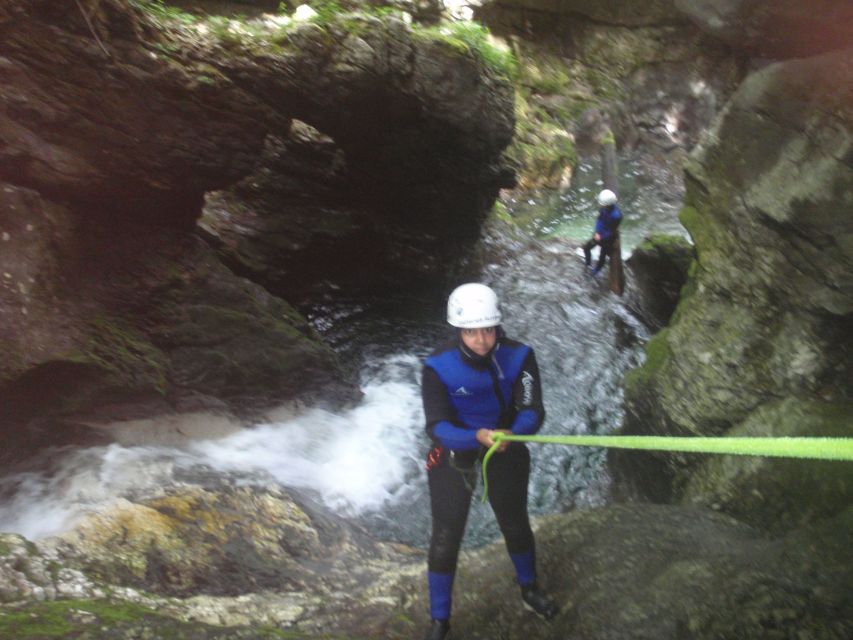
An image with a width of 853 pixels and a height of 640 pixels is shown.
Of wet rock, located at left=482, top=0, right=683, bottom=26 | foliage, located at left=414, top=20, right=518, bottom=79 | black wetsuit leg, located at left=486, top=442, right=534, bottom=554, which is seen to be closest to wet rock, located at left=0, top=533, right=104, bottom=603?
black wetsuit leg, located at left=486, top=442, right=534, bottom=554

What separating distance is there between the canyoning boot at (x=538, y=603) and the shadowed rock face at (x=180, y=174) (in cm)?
474

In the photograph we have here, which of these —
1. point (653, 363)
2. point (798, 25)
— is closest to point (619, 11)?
point (798, 25)

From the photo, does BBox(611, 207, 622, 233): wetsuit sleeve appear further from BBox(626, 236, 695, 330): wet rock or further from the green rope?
the green rope

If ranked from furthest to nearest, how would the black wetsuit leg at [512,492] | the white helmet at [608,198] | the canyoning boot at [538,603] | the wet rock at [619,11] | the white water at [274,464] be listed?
the wet rock at [619,11]
the white helmet at [608,198]
the white water at [274,464]
the canyoning boot at [538,603]
the black wetsuit leg at [512,492]

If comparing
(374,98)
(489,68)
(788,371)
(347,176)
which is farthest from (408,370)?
(788,371)

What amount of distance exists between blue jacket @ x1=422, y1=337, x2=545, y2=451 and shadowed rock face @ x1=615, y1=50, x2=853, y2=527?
8.34ft

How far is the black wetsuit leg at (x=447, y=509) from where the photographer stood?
388cm

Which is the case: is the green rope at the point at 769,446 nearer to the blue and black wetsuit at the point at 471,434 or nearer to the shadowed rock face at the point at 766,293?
the blue and black wetsuit at the point at 471,434

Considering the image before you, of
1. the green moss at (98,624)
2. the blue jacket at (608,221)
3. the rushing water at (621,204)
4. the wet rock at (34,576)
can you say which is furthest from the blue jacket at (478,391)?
the rushing water at (621,204)

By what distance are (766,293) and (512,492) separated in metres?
3.66

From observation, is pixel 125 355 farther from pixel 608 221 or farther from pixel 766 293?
pixel 608 221

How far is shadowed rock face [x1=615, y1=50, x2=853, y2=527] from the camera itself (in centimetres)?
487

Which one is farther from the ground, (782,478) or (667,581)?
(782,478)

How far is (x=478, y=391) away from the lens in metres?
3.75
